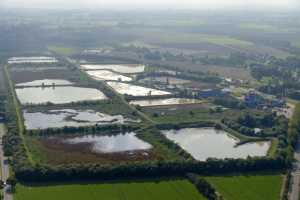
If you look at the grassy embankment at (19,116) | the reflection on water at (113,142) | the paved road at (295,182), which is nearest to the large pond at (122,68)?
the grassy embankment at (19,116)

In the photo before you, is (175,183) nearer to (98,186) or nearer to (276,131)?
(98,186)

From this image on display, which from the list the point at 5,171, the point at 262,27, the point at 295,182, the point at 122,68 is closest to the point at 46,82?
the point at 122,68

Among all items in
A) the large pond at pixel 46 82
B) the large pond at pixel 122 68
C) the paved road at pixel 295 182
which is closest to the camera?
the paved road at pixel 295 182

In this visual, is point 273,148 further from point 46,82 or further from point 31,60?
point 31,60

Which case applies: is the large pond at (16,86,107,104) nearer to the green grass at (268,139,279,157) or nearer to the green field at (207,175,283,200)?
the green grass at (268,139,279,157)

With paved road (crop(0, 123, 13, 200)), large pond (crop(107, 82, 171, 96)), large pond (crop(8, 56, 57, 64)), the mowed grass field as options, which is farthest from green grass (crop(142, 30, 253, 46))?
the mowed grass field

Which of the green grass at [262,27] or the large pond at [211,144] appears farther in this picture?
the green grass at [262,27]

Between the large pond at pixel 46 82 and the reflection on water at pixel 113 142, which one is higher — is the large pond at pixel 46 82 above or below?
above

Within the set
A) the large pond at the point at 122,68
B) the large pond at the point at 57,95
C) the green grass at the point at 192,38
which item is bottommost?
the large pond at the point at 57,95

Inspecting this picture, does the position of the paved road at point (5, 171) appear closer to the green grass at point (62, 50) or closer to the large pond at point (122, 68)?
the large pond at point (122, 68)

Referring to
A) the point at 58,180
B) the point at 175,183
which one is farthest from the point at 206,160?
the point at 58,180
